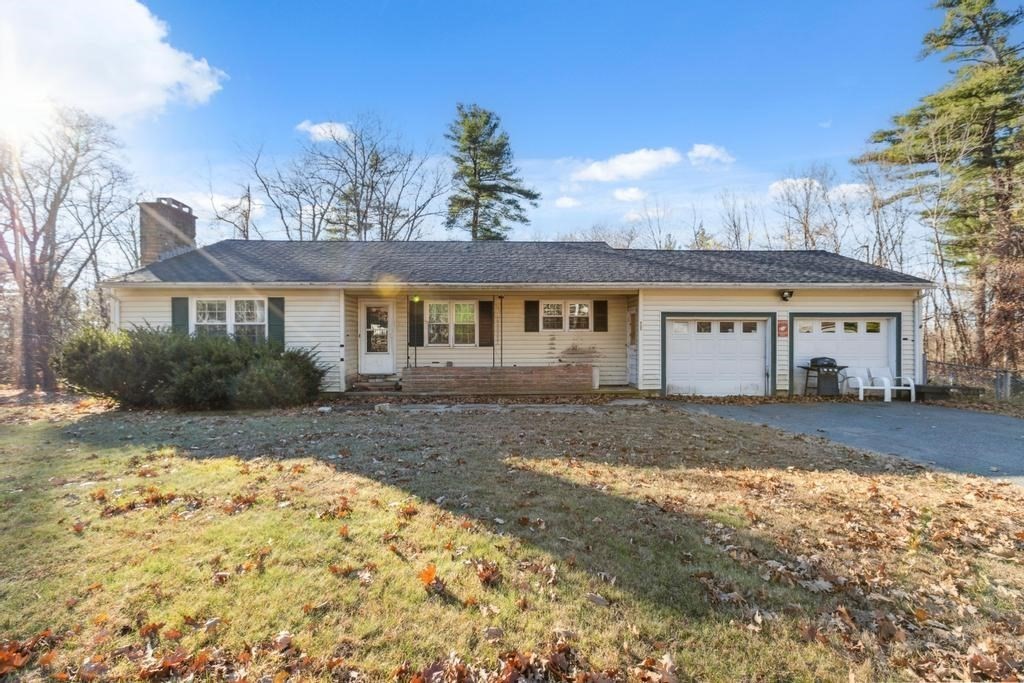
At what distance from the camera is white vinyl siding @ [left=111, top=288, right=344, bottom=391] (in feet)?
38.9

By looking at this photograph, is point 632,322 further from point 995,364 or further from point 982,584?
point 995,364

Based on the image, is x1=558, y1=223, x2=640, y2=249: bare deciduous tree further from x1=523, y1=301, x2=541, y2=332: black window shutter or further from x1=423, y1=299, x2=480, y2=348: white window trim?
x1=423, y1=299, x2=480, y2=348: white window trim

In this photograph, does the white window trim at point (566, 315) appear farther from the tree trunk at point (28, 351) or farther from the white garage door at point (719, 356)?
the tree trunk at point (28, 351)

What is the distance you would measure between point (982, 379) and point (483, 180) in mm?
21757

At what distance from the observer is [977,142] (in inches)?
679

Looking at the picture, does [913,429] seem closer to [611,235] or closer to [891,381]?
[891,381]

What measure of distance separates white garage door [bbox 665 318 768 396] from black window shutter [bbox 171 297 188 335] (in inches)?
503

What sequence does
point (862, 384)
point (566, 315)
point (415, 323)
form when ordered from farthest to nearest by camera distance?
point (566, 315) → point (415, 323) → point (862, 384)

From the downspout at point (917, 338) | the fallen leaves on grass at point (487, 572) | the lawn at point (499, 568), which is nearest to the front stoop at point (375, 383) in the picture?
the lawn at point (499, 568)

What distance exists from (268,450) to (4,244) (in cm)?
1913

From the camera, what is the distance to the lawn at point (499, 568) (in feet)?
7.66

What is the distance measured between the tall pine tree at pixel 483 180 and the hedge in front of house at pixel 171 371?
16.6m

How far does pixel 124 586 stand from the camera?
284 centimetres

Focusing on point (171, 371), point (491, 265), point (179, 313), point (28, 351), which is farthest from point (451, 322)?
point (28, 351)
